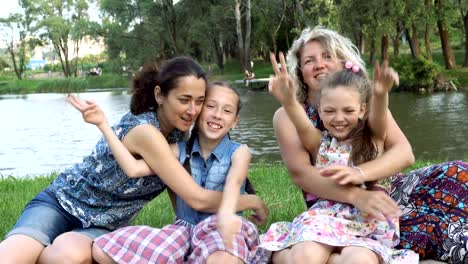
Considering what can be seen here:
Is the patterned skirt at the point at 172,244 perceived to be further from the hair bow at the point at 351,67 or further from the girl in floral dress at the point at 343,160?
the hair bow at the point at 351,67

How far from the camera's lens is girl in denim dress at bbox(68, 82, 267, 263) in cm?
277

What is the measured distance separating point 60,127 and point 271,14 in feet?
78.9

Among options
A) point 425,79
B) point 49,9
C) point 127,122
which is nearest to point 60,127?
point 425,79

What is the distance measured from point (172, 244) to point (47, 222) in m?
0.72

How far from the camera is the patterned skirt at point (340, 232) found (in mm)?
2650

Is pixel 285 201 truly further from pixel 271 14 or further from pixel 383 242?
pixel 271 14

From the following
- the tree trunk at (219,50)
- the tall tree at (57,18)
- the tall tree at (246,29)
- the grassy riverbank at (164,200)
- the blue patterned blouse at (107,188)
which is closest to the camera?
the blue patterned blouse at (107,188)

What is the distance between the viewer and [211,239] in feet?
9.22

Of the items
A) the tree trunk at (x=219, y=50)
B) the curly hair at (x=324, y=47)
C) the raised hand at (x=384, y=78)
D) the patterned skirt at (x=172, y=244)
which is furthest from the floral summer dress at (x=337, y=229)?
the tree trunk at (x=219, y=50)

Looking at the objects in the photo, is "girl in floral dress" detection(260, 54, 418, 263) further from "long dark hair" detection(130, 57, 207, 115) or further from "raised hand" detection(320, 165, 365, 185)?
"long dark hair" detection(130, 57, 207, 115)

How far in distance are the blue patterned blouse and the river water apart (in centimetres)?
755

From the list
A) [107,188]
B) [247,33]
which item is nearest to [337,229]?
[107,188]

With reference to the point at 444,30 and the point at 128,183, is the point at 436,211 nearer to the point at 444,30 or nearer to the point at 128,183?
the point at 128,183

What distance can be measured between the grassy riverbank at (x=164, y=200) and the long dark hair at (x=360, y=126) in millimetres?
1324
